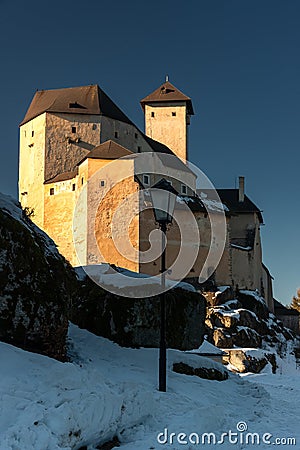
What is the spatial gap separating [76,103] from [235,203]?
22531mm

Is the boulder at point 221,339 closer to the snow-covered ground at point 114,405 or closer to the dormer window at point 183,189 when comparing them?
the dormer window at point 183,189

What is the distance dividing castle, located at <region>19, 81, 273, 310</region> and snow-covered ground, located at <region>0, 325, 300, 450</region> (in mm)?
39120

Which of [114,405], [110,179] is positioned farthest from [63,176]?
[114,405]

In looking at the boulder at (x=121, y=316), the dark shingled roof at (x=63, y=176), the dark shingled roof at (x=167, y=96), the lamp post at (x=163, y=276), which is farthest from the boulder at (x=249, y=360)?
the dark shingled roof at (x=167, y=96)

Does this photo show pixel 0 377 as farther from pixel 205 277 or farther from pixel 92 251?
pixel 205 277

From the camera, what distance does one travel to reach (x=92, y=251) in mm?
50000

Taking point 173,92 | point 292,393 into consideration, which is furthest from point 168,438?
point 173,92

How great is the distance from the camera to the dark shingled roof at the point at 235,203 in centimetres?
6838

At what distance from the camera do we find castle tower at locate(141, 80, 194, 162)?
232 ft

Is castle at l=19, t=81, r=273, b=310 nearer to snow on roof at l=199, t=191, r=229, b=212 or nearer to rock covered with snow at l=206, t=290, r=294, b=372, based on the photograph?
snow on roof at l=199, t=191, r=229, b=212

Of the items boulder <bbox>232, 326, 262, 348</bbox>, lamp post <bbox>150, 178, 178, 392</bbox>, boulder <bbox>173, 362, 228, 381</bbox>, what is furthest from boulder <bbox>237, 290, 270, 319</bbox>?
lamp post <bbox>150, 178, 178, 392</bbox>

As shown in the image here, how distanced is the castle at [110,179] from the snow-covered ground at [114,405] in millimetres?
39120

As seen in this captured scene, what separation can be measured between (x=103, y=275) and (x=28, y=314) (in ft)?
16.0

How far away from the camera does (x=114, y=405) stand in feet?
23.7
